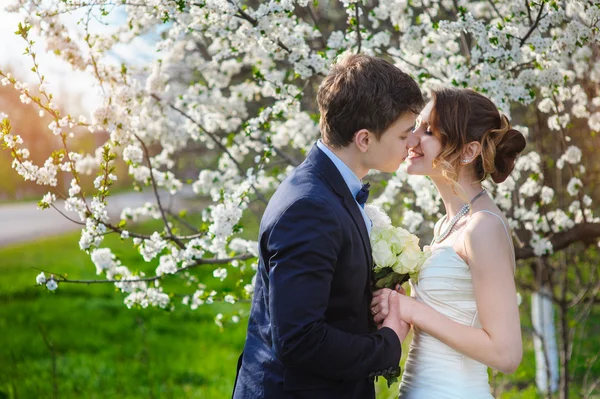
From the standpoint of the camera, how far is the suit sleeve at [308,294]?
6.28 ft

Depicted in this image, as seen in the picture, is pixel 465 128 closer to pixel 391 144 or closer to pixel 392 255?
pixel 391 144

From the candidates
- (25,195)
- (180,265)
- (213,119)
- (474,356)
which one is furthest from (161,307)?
(25,195)

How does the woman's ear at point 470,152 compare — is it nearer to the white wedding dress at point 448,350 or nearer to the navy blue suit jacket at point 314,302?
the white wedding dress at point 448,350

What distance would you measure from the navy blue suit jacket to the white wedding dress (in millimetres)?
347

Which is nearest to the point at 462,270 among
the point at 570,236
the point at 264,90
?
the point at 570,236

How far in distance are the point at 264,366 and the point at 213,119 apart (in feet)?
9.81

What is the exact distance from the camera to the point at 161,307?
381 centimetres

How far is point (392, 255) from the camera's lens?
2.30m

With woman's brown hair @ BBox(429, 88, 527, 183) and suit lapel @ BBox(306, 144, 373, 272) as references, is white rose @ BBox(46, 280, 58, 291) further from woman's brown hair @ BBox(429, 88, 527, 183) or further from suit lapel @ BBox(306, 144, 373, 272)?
woman's brown hair @ BBox(429, 88, 527, 183)

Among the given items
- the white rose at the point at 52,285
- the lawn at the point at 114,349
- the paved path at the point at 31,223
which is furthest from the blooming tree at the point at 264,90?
the paved path at the point at 31,223

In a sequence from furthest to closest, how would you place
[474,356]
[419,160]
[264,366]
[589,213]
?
[589,213] < [419,160] < [474,356] < [264,366]

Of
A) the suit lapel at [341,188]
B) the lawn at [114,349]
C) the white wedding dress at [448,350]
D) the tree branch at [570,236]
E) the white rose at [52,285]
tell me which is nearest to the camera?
the suit lapel at [341,188]

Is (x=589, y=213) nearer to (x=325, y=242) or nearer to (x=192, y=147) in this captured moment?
(x=325, y=242)

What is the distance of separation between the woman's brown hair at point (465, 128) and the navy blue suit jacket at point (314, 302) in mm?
631
